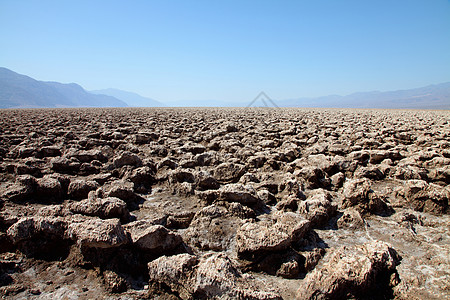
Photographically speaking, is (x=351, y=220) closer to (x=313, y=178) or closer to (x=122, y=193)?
(x=313, y=178)

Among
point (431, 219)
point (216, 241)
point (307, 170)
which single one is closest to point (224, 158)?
point (307, 170)

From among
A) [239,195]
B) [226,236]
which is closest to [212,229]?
[226,236]

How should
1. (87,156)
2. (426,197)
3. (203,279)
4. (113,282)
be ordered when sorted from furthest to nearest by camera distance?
1. (87,156)
2. (426,197)
3. (113,282)
4. (203,279)

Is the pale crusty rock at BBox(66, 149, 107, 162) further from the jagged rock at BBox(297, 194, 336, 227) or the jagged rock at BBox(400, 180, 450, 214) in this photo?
the jagged rock at BBox(400, 180, 450, 214)

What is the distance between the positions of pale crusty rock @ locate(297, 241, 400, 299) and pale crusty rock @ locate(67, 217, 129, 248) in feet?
3.35

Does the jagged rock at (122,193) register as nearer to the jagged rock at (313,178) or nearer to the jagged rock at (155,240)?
the jagged rock at (155,240)

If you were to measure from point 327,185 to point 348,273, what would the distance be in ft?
5.44

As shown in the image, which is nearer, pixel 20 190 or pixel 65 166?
pixel 20 190

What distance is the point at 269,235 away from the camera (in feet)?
5.28

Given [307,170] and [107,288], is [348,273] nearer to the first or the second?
[107,288]

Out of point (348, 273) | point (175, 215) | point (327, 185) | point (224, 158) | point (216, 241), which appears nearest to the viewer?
point (348, 273)

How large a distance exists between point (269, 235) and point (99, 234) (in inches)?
38.9

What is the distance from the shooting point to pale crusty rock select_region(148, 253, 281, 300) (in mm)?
1196

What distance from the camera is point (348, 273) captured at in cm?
131
